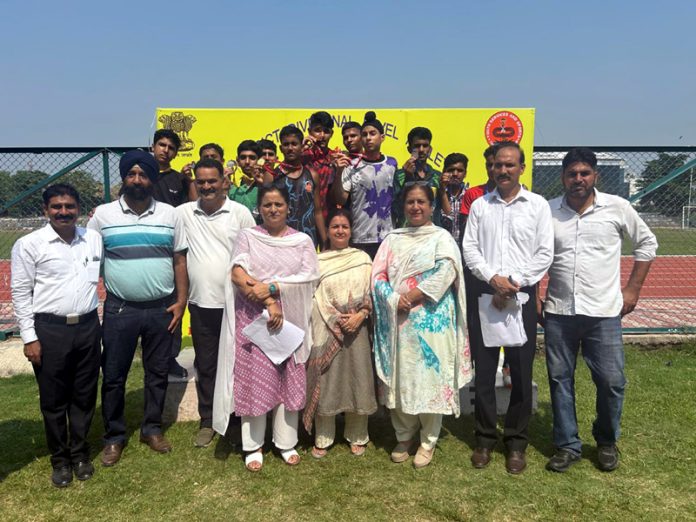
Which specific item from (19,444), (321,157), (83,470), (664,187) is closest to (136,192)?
(321,157)

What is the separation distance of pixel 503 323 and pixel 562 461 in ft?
3.39

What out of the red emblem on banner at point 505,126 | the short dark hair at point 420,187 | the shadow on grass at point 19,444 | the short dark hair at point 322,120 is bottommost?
the shadow on grass at point 19,444

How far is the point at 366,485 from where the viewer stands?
322cm

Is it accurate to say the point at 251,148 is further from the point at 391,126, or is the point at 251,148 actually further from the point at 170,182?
the point at 391,126

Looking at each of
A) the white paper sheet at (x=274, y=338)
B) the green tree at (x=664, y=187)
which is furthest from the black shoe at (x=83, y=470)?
the green tree at (x=664, y=187)

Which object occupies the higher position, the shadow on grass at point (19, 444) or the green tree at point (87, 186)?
the green tree at point (87, 186)

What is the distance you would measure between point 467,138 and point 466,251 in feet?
10.6

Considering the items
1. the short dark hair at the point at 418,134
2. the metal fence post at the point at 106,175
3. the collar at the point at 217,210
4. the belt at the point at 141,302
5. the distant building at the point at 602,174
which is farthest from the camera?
the distant building at the point at 602,174

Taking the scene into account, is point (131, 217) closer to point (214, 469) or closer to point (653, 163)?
point (214, 469)

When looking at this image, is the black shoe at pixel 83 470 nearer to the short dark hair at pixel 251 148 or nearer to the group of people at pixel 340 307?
the group of people at pixel 340 307

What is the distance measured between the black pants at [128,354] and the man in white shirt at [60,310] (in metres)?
0.16

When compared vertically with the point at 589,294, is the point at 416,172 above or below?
above

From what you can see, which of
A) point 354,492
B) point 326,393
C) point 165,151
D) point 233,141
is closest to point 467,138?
point 233,141

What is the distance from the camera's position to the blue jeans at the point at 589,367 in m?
3.30
